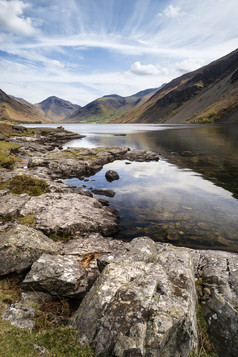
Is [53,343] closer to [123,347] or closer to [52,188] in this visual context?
[123,347]

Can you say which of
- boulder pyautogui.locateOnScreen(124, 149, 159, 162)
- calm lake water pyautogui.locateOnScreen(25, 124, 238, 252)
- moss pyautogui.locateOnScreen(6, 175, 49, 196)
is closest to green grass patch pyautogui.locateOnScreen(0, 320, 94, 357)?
calm lake water pyautogui.locateOnScreen(25, 124, 238, 252)

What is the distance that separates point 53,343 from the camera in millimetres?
5539

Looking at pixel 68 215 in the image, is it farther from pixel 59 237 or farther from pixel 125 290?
pixel 125 290

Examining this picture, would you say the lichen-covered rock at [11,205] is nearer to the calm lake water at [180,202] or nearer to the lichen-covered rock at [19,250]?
the lichen-covered rock at [19,250]

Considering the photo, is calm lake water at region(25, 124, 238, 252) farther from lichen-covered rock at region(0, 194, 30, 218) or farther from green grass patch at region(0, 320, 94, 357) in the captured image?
green grass patch at region(0, 320, 94, 357)

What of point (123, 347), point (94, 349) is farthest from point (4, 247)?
point (123, 347)

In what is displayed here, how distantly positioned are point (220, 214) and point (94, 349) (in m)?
18.0

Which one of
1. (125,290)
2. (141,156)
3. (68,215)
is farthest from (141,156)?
(125,290)

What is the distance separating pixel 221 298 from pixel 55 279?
6449 mm

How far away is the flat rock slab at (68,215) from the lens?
14297mm

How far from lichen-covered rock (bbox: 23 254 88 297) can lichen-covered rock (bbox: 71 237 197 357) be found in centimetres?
161

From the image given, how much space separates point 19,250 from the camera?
9.13m

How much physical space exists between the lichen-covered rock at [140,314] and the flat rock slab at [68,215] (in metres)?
7.59

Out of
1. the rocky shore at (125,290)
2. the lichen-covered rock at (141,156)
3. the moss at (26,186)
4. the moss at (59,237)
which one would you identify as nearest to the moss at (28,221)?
the rocky shore at (125,290)
